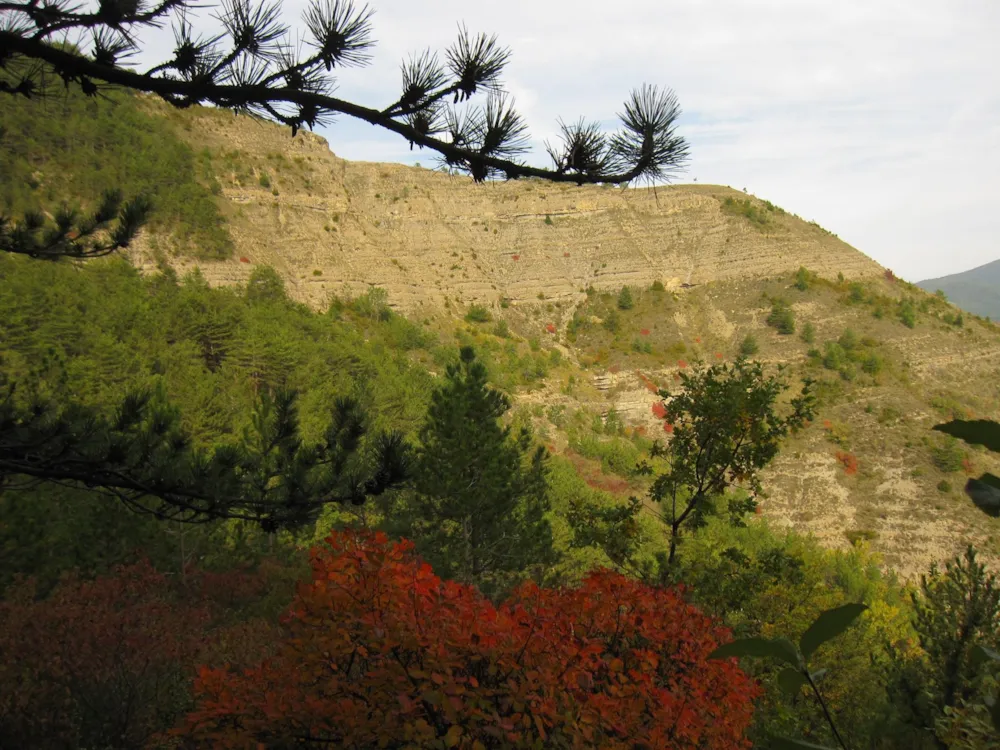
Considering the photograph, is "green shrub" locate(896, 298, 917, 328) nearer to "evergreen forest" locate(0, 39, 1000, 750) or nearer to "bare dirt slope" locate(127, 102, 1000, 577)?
"bare dirt slope" locate(127, 102, 1000, 577)

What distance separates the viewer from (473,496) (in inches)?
656

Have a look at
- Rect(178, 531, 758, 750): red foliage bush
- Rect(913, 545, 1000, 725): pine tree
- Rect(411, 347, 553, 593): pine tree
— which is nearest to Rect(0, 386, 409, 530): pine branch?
Rect(178, 531, 758, 750): red foliage bush

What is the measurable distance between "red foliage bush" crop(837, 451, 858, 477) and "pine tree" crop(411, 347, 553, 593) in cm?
3337

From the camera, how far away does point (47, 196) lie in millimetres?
35656

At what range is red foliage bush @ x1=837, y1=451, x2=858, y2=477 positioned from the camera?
4347cm

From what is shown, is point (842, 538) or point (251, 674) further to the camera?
point (842, 538)

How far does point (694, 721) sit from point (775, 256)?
213 ft

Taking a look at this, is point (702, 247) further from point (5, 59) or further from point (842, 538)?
point (5, 59)

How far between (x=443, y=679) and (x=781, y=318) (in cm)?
5917

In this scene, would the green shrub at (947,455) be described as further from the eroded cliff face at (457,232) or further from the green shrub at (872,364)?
the eroded cliff face at (457,232)

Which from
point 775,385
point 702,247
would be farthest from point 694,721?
point 702,247

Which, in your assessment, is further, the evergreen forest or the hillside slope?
the hillside slope

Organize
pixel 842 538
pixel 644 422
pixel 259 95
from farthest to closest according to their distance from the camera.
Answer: pixel 644 422
pixel 842 538
pixel 259 95

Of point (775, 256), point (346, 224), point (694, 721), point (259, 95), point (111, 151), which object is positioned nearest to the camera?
point (259, 95)
